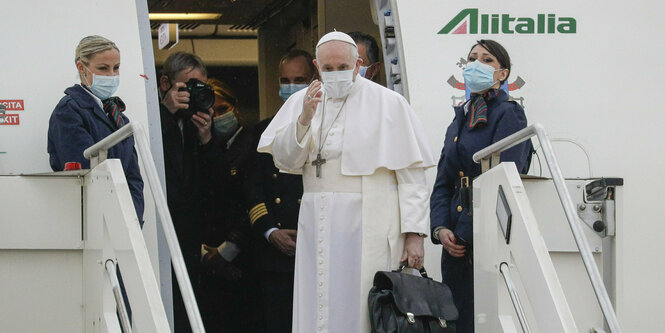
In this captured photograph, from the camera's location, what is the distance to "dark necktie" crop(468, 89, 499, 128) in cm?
553

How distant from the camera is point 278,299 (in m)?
6.50

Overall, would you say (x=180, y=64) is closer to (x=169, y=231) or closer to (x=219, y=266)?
(x=219, y=266)

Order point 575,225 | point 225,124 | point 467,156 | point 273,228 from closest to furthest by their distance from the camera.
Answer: point 575,225, point 467,156, point 273,228, point 225,124

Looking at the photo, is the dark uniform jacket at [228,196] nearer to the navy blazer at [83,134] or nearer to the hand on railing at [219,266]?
the hand on railing at [219,266]

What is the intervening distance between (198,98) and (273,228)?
0.89 meters

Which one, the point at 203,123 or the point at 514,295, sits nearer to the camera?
the point at 514,295

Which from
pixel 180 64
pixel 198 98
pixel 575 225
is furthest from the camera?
pixel 180 64

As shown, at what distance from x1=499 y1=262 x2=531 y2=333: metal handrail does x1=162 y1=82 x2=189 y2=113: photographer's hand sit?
2414mm

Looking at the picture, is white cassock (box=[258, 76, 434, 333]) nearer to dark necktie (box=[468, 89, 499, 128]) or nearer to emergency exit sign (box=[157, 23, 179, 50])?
dark necktie (box=[468, 89, 499, 128])

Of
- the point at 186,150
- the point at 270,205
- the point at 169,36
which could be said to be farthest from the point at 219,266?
the point at 169,36

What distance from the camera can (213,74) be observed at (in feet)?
35.9

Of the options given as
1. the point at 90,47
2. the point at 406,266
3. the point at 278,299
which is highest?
the point at 90,47

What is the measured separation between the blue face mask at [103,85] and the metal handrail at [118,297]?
1.06 m

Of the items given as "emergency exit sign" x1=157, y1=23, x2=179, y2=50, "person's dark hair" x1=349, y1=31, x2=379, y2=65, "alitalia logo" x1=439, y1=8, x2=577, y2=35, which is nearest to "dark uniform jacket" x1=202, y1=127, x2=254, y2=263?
"emergency exit sign" x1=157, y1=23, x2=179, y2=50
